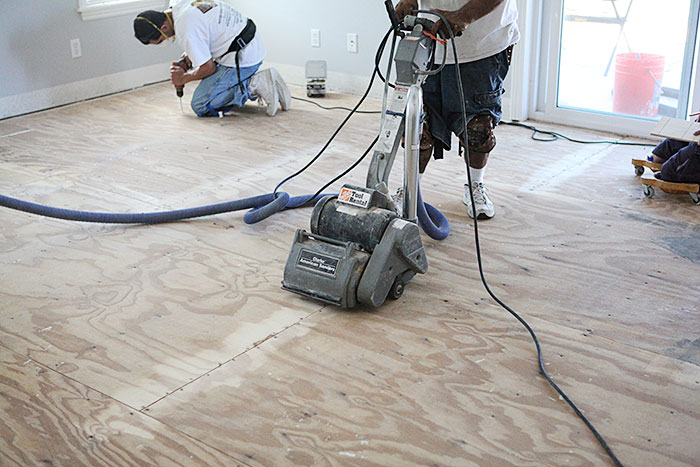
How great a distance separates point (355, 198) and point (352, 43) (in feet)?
8.98

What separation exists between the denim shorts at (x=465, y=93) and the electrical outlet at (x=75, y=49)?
2980 millimetres

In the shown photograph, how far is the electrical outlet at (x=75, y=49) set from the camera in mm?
4854

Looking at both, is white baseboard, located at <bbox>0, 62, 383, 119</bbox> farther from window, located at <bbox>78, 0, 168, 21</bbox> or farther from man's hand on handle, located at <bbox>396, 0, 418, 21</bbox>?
man's hand on handle, located at <bbox>396, 0, 418, 21</bbox>

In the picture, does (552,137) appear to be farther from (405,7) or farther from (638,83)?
(405,7)

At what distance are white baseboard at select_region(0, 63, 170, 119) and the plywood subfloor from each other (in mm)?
1301

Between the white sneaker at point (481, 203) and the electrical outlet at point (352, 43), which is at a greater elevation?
the electrical outlet at point (352, 43)

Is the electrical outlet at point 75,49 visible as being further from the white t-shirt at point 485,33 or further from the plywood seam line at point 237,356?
the plywood seam line at point 237,356

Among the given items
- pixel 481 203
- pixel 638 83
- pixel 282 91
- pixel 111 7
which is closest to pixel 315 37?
pixel 282 91

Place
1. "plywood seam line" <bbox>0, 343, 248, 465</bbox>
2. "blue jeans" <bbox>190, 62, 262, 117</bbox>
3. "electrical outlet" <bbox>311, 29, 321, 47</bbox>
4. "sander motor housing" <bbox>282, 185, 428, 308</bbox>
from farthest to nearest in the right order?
"electrical outlet" <bbox>311, 29, 321, 47</bbox>, "blue jeans" <bbox>190, 62, 262, 117</bbox>, "sander motor housing" <bbox>282, 185, 428, 308</bbox>, "plywood seam line" <bbox>0, 343, 248, 465</bbox>

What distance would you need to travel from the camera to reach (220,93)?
4488 millimetres

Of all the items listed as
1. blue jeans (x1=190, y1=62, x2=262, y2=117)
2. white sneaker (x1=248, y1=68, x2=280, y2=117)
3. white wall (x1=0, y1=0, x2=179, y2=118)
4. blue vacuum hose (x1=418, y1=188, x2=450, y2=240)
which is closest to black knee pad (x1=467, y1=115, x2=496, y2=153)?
blue vacuum hose (x1=418, y1=188, x2=450, y2=240)

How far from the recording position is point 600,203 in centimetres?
308

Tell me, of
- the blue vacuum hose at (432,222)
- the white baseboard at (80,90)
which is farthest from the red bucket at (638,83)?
the white baseboard at (80,90)

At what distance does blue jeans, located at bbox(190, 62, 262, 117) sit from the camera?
4488mm
